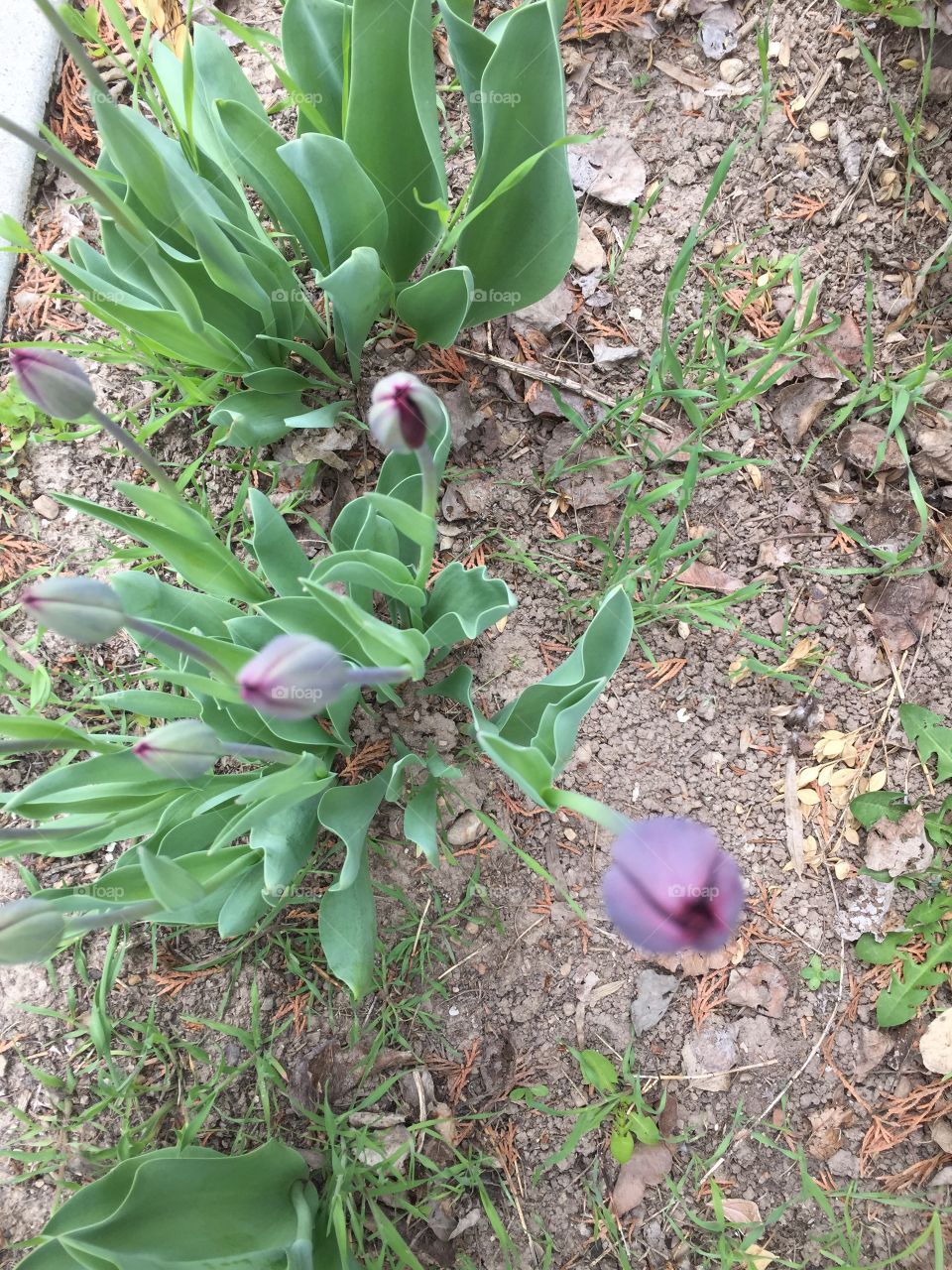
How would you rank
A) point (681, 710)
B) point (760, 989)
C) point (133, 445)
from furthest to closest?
point (681, 710), point (760, 989), point (133, 445)

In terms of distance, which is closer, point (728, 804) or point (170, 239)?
point (170, 239)

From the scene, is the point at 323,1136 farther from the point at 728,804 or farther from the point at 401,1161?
the point at 728,804

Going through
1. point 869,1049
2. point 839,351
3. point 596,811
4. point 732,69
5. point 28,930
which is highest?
point 732,69

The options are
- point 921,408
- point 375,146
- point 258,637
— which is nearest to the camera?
point 258,637

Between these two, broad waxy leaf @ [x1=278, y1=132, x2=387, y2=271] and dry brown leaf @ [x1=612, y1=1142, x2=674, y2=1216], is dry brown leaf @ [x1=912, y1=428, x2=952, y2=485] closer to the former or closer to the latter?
broad waxy leaf @ [x1=278, y1=132, x2=387, y2=271]

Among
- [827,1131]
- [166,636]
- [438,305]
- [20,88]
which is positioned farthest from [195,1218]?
[20,88]

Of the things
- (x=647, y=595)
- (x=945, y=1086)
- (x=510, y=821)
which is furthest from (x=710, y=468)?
(x=945, y=1086)

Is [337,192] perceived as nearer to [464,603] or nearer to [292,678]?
[464,603]
